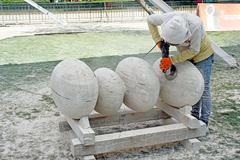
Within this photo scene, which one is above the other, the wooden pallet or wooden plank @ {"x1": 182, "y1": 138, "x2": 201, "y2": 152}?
the wooden pallet

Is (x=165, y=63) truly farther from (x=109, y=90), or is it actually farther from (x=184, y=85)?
(x=109, y=90)

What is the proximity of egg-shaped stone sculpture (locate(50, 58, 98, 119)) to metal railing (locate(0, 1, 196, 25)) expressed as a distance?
14.8 m

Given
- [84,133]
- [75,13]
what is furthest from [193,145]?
[75,13]

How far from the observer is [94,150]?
126 inches

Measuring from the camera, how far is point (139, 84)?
11.3 feet

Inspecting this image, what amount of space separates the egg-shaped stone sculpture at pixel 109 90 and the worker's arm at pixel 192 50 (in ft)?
1.93

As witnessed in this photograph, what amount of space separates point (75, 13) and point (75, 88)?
1685cm

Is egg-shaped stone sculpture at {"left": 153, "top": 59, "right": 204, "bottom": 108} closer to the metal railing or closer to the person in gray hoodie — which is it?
the person in gray hoodie

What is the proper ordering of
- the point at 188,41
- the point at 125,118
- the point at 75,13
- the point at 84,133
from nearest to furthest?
the point at 84,133 < the point at 188,41 < the point at 125,118 < the point at 75,13

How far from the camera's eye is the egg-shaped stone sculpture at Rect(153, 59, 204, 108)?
3.49 m

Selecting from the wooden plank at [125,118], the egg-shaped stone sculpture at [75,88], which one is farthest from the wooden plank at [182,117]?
the egg-shaped stone sculpture at [75,88]

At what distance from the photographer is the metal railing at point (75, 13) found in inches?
715

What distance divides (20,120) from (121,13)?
1531cm

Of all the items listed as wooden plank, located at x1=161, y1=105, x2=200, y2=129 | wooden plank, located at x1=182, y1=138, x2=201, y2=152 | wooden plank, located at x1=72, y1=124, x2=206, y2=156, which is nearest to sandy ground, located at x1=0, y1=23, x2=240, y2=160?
wooden plank, located at x1=182, y1=138, x2=201, y2=152
